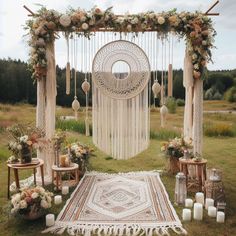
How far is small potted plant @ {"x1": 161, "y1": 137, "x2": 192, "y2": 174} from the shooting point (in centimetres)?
580

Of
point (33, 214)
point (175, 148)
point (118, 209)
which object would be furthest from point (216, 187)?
point (33, 214)

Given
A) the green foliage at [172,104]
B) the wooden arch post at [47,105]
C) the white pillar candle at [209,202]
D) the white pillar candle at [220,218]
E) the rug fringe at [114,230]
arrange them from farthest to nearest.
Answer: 1. the green foliage at [172,104]
2. the wooden arch post at [47,105]
3. the white pillar candle at [209,202]
4. the white pillar candle at [220,218]
5. the rug fringe at [114,230]

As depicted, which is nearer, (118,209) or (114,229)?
(114,229)

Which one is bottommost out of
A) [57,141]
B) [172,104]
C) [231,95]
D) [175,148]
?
[175,148]

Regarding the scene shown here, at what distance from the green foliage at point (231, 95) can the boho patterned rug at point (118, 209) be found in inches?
334

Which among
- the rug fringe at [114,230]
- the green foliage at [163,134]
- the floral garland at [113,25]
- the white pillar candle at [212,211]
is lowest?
the rug fringe at [114,230]

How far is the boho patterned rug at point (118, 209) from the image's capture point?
12.7 ft

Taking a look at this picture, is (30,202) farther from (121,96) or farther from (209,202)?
(121,96)

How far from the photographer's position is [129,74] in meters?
6.00

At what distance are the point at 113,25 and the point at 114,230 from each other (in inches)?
120

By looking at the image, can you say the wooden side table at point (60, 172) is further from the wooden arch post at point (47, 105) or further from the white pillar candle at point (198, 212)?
the white pillar candle at point (198, 212)

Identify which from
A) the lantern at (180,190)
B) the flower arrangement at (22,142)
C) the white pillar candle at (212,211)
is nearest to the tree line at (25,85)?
the flower arrangement at (22,142)

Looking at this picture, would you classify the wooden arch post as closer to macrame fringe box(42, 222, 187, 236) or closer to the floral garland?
the floral garland

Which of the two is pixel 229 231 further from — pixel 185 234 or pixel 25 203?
pixel 25 203
